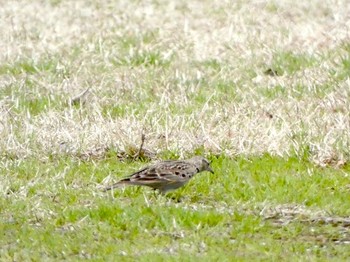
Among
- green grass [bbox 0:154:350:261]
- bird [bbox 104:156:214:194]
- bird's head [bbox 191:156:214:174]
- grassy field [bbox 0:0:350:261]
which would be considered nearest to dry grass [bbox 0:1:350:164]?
grassy field [bbox 0:0:350:261]

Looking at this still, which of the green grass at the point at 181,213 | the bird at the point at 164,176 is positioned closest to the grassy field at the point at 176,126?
the green grass at the point at 181,213

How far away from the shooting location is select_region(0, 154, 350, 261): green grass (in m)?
8.30

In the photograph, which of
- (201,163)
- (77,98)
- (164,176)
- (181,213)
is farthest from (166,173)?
(77,98)

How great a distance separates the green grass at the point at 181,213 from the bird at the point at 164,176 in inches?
4.9

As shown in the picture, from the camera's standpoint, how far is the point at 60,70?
14352mm

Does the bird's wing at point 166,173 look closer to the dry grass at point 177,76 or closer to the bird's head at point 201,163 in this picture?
the bird's head at point 201,163

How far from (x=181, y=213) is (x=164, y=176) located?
63 centimetres

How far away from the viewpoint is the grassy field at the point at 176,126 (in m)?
8.67

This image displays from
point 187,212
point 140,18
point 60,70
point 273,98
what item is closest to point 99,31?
point 140,18

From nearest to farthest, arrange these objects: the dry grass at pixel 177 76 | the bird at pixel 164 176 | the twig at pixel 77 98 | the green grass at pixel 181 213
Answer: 1. the green grass at pixel 181 213
2. the bird at pixel 164 176
3. the dry grass at pixel 177 76
4. the twig at pixel 77 98

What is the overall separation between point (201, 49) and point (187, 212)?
6779 mm

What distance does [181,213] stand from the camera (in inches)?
352

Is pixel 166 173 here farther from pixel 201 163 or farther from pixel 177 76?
pixel 177 76

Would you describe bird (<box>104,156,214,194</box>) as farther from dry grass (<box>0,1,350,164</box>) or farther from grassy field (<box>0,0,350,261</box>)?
dry grass (<box>0,1,350,164</box>)
